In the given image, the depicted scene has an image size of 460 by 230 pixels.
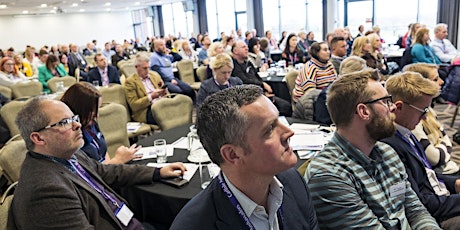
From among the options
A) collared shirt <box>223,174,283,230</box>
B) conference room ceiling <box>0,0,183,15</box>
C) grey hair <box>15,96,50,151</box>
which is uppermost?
conference room ceiling <box>0,0,183,15</box>

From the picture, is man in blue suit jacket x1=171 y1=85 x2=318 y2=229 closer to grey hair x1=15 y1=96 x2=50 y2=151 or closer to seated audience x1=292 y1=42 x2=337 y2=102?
grey hair x1=15 y1=96 x2=50 y2=151

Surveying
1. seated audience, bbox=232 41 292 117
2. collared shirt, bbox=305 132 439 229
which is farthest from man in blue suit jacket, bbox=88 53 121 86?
collared shirt, bbox=305 132 439 229

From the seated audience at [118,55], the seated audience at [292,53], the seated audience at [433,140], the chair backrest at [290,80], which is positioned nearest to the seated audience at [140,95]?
the chair backrest at [290,80]

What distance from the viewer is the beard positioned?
175 centimetres

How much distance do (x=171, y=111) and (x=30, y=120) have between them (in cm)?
220

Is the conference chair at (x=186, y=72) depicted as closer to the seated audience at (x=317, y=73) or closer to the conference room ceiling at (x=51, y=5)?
the seated audience at (x=317, y=73)

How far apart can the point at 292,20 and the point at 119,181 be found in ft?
53.0

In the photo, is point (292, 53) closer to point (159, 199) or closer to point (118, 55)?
point (118, 55)

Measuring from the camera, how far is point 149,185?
224 centimetres

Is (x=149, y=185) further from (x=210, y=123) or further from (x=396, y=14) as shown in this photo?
(x=396, y=14)

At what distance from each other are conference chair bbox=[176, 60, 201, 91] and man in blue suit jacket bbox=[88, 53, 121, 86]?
1.23 meters

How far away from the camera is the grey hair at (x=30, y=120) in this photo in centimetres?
184

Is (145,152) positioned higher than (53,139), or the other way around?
(53,139)

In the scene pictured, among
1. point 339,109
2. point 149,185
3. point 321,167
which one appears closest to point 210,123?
point 321,167
